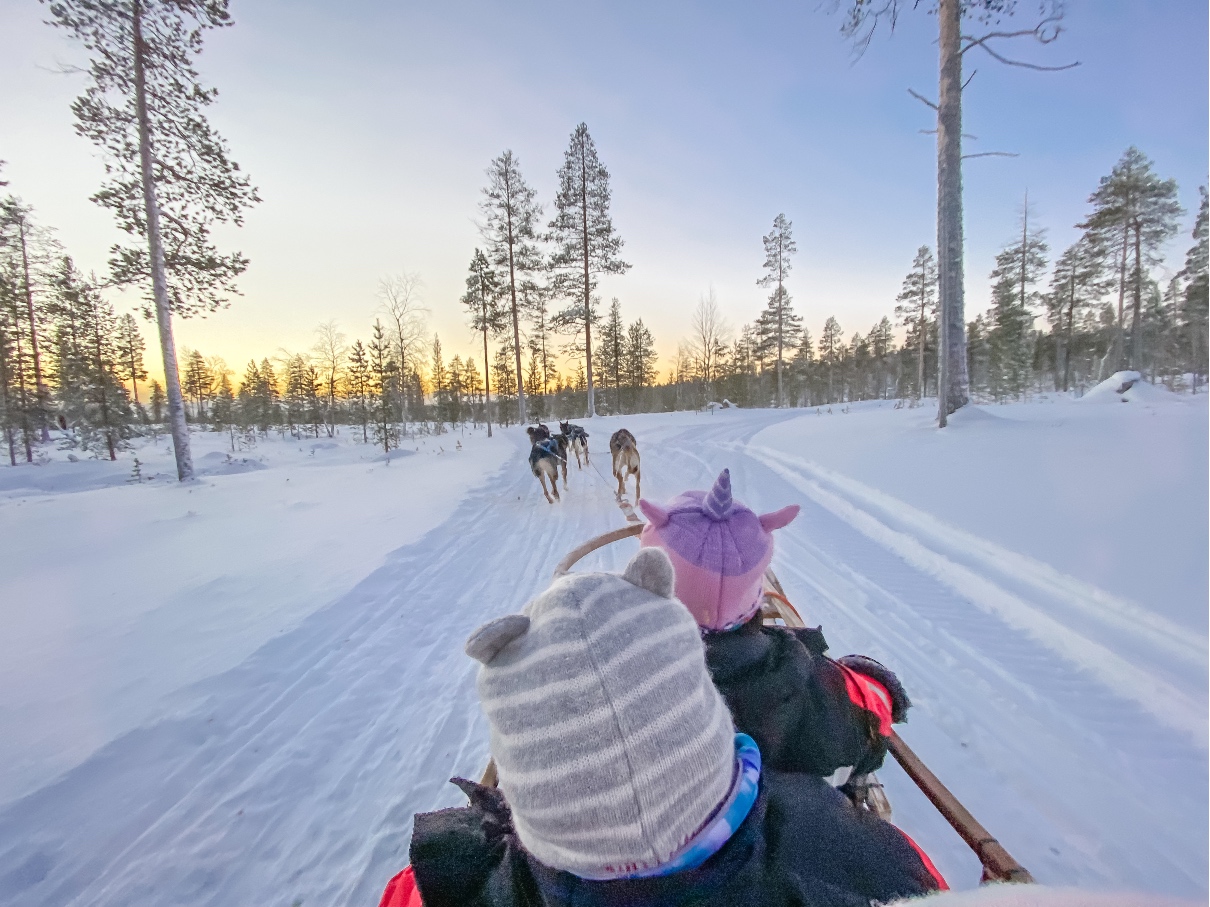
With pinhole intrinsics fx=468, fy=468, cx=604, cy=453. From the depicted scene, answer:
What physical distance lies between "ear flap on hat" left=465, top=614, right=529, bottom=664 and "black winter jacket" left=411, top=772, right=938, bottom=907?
0.36 metres

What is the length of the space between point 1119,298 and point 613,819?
3840 centimetres

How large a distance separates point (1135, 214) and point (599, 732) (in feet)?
120

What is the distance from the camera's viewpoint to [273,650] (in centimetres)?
351

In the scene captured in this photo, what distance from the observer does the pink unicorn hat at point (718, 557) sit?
67.8 inches

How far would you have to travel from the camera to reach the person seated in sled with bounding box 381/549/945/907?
78 centimetres

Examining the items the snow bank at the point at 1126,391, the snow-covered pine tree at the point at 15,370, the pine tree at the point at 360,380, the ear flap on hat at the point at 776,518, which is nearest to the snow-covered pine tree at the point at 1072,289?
the snow bank at the point at 1126,391

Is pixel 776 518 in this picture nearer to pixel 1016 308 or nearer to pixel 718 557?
pixel 718 557

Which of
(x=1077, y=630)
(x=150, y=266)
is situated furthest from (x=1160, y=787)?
(x=150, y=266)

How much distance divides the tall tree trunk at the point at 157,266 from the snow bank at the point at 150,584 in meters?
1.52

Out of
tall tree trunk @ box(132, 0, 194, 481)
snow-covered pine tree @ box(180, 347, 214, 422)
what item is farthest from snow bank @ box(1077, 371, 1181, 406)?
snow-covered pine tree @ box(180, 347, 214, 422)

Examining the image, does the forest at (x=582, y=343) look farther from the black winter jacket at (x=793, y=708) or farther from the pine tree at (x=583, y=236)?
the black winter jacket at (x=793, y=708)

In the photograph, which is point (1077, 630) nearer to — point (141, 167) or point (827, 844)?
point (827, 844)

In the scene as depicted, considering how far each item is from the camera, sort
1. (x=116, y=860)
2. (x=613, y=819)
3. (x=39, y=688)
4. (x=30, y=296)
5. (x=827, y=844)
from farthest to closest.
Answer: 1. (x=30, y=296)
2. (x=39, y=688)
3. (x=116, y=860)
4. (x=827, y=844)
5. (x=613, y=819)

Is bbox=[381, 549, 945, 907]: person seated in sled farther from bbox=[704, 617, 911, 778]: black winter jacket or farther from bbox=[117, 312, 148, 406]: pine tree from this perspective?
bbox=[117, 312, 148, 406]: pine tree
